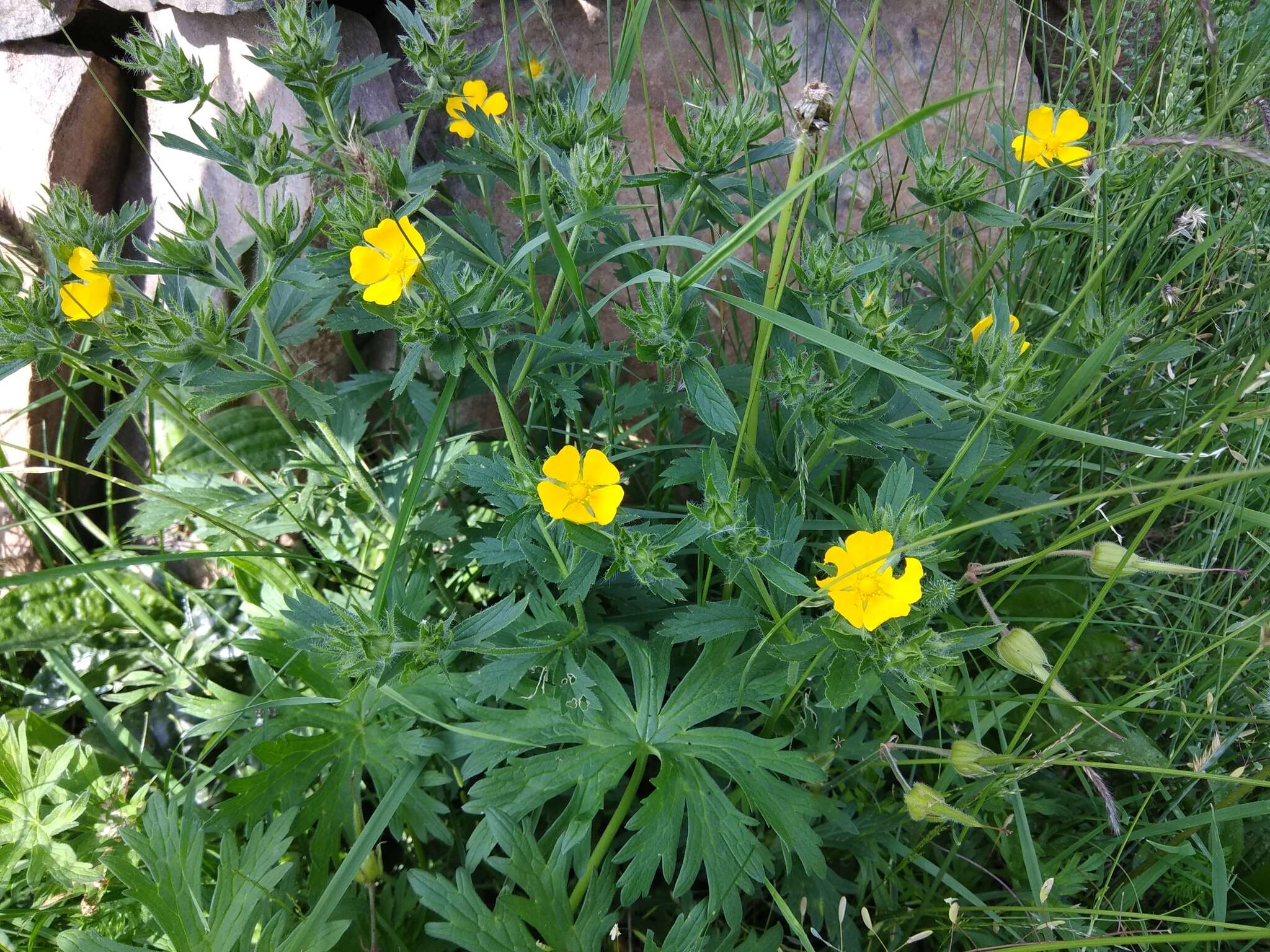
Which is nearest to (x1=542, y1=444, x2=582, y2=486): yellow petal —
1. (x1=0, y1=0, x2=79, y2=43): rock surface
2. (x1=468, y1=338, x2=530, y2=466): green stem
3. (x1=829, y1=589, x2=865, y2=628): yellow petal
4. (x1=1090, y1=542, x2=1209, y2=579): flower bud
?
(x1=468, y1=338, x2=530, y2=466): green stem

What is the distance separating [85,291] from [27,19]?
1571 millimetres

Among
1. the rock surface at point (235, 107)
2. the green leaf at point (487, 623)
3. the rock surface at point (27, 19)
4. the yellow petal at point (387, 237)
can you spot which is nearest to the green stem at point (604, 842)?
the green leaf at point (487, 623)

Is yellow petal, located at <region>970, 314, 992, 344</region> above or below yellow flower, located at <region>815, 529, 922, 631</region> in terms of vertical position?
above

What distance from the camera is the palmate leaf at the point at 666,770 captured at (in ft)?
5.26

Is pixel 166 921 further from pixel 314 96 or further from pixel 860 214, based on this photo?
pixel 860 214

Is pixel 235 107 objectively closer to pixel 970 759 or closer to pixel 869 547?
pixel 869 547

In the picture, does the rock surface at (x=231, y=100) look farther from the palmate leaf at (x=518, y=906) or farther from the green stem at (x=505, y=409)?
the palmate leaf at (x=518, y=906)

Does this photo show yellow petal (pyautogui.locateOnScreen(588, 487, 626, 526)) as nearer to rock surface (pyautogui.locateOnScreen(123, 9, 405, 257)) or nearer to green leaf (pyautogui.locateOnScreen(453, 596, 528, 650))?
green leaf (pyautogui.locateOnScreen(453, 596, 528, 650))

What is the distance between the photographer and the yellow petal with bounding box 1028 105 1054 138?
1.78 metres

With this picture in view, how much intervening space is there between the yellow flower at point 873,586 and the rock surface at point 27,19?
2679 mm

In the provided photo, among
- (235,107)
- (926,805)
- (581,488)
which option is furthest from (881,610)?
(235,107)

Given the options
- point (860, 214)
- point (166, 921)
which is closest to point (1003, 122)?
point (860, 214)

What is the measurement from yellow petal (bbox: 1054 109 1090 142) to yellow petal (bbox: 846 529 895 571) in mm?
1030

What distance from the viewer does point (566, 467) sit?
4.54ft
